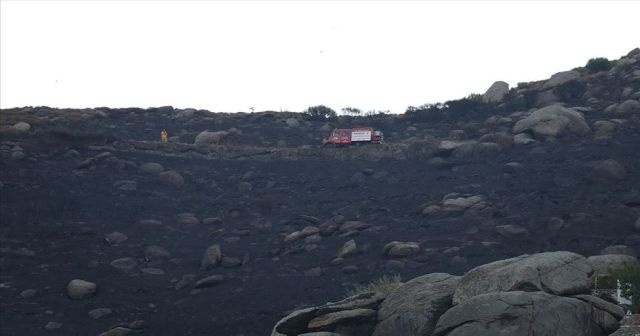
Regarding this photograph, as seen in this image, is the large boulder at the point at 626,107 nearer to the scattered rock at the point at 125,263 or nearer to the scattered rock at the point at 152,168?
the scattered rock at the point at 152,168

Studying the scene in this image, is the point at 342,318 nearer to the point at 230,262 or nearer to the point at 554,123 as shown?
the point at 230,262

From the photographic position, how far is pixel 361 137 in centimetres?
4641

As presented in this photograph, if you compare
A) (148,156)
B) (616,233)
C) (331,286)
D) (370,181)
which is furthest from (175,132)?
(616,233)

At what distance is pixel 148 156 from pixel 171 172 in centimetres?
337

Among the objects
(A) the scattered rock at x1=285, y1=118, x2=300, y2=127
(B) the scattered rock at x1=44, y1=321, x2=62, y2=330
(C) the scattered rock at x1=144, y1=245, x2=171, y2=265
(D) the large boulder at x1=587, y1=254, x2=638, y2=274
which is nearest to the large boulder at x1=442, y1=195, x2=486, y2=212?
(D) the large boulder at x1=587, y1=254, x2=638, y2=274

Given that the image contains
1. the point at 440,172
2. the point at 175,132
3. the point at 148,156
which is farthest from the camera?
the point at 175,132

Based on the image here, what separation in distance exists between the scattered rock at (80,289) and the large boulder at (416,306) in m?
13.1

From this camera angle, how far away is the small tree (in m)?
14.9

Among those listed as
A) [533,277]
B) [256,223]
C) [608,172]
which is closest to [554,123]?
[608,172]

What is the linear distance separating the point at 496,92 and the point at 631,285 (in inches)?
1556

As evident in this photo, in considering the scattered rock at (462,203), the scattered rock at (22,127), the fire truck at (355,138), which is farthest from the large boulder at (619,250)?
the scattered rock at (22,127)

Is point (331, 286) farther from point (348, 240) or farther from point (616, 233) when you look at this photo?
point (616, 233)

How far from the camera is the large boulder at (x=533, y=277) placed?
1628 cm

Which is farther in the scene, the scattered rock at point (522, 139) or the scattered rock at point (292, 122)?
the scattered rock at point (292, 122)
